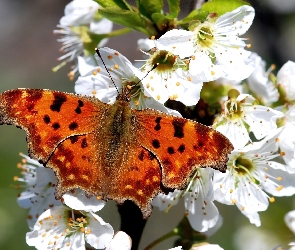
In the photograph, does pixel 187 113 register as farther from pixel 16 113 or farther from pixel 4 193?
pixel 4 193

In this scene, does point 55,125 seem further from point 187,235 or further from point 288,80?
point 288,80

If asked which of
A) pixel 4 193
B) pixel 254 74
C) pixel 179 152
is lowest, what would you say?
pixel 4 193

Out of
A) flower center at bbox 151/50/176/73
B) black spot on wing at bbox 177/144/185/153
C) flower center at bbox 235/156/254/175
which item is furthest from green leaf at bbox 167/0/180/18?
flower center at bbox 235/156/254/175

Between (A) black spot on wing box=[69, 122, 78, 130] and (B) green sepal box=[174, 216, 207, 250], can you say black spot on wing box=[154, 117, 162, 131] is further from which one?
(B) green sepal box=[174, 216, 207, 250]

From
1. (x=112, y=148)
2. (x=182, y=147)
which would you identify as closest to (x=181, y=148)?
(x=182, y=147)

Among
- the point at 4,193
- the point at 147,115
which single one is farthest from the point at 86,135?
the point at 4,193

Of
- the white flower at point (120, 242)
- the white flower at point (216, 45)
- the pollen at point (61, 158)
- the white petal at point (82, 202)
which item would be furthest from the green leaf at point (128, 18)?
the white flower at point (120, 242)

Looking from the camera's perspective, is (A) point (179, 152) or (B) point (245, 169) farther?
(B) point (245, 169)
